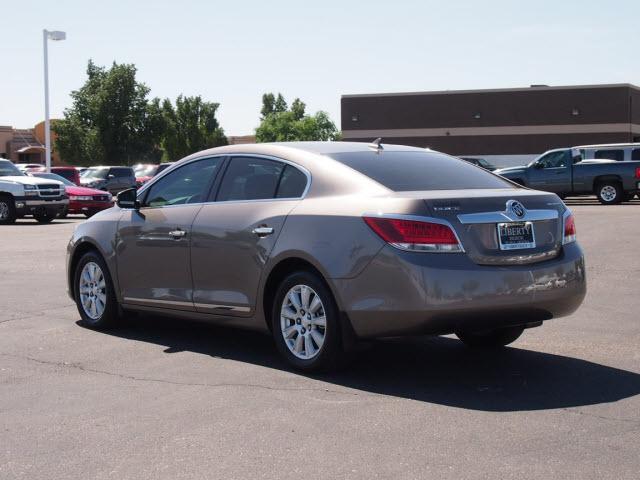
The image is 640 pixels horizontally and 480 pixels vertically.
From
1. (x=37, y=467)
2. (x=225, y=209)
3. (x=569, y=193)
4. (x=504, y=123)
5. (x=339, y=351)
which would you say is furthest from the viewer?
(x=504, y=123)

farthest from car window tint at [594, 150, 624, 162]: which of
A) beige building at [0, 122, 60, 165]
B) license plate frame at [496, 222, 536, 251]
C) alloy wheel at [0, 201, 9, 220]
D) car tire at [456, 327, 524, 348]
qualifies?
beige building at [0, 122, 60, 165]

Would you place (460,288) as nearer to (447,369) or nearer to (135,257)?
(447,369)

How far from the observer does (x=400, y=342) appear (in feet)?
27.2

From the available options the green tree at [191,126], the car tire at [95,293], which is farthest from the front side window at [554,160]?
the green tree at [191,126]

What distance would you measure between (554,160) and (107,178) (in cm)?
1776

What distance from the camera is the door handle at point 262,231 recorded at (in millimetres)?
7170

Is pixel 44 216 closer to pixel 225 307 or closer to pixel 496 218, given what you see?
pixel 225 307

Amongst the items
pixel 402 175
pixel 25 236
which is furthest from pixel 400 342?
pixel 25 236

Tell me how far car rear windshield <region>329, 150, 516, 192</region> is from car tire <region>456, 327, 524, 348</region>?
1181mm

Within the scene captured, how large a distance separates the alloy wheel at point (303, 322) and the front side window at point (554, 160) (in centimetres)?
2855

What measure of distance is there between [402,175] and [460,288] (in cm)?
118

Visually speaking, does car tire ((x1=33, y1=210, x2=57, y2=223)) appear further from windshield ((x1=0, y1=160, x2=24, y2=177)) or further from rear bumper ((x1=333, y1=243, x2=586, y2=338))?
rear bumper ((x1=333, y1=243, x2=586, y2=338))

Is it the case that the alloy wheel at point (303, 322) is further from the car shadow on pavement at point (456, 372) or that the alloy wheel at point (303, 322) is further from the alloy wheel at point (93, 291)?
the alloy wheel at point (93, 291)

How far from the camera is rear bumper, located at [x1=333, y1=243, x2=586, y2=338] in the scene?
20.6ft
